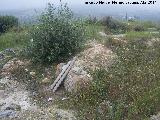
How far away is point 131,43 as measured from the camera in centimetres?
1410

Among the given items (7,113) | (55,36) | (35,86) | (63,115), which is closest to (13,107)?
(7,113)

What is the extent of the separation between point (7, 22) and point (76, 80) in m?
9.89

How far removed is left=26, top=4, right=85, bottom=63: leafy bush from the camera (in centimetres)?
1328

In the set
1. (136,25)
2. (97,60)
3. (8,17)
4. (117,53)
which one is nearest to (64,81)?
(97,60)

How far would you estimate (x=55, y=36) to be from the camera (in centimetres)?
1335

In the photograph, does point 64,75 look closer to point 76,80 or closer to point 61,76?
point 61,76

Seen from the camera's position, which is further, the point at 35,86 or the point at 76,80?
the point at 35,86

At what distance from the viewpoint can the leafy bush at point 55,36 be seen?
523 inches

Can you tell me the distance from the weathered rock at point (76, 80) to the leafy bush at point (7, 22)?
28.2 feet

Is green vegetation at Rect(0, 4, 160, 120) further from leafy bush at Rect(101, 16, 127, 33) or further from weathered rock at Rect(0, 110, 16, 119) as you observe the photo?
weathered rock at Rect(0, 110, 16, 119)

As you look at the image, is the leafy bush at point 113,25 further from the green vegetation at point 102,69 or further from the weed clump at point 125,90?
the weed clump at point 125,90

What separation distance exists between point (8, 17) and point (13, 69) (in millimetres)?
8455

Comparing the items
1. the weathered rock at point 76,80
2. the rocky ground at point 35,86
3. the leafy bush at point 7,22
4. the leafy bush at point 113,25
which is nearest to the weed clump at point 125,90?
the weathered rock at point 76,80

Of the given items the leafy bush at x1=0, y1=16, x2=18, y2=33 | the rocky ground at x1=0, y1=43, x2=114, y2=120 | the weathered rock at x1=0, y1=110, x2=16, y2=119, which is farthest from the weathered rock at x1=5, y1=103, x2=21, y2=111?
the leafy bush at x1=0, y1=16, x2=18, y2=33
